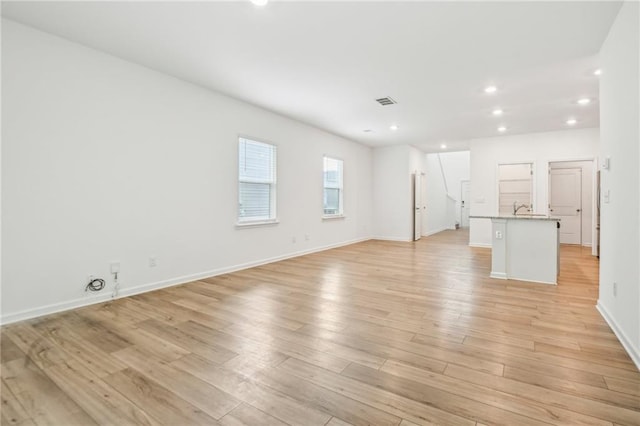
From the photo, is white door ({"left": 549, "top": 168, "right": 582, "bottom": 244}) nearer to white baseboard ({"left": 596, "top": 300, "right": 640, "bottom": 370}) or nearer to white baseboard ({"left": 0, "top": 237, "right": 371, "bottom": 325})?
white baseboard ({"left": 596, "top": 300, "right": 640, "bottom": 370})

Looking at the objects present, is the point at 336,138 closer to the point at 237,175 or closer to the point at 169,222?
the point at 237,175

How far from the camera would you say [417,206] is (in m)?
8.93

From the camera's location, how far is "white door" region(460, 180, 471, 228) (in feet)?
41.7

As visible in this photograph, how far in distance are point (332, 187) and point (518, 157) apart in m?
4.47

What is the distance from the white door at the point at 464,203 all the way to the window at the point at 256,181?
9.78m

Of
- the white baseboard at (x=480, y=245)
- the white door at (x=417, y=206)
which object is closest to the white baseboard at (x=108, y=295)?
the white door at (x=417, y=206)

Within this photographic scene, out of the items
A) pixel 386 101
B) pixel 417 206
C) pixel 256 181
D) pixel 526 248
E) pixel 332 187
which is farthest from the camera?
pixel 417 206

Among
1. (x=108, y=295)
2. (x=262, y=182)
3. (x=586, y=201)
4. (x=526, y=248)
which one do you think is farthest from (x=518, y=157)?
(x=108, y=295)

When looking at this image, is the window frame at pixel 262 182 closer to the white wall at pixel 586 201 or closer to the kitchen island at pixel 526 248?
the kitchen island at pixel 526 248

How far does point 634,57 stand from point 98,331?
4.71 meters

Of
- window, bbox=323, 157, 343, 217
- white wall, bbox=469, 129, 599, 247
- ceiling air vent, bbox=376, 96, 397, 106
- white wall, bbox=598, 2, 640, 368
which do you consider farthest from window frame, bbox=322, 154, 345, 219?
white wall, bbox=598, 2, 640, 368

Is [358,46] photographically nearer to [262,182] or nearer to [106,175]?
[262,182]

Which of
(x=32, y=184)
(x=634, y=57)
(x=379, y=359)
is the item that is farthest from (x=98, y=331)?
(x=634, y=57)

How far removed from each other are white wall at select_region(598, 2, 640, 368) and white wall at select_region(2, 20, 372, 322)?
446 cm
